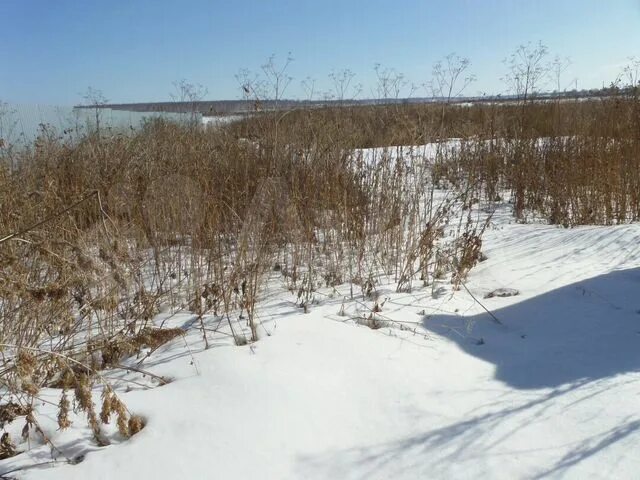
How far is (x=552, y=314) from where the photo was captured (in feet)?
10.9

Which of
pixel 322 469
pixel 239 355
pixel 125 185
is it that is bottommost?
pixel 322 469

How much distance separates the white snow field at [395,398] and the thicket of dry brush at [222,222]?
167mm

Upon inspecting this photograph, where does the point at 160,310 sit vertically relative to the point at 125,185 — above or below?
below

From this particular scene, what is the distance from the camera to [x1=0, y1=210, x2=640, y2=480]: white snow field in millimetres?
1904

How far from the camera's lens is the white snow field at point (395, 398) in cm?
190

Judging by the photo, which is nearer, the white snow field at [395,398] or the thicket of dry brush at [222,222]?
the white snow field at [395,398]

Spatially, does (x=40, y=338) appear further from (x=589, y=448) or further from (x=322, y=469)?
(x=589, y=448)

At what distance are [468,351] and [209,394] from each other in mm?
1452

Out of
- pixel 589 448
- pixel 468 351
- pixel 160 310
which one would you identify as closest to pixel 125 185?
pixel 160 310

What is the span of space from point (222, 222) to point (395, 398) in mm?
2693

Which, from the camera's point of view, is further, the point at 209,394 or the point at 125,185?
the point at 125,185

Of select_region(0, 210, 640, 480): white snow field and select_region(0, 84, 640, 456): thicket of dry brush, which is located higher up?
select_region(0, 84, 640, 456): thicket of dry brush

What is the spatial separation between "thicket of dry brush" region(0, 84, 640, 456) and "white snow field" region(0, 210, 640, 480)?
167 millimetres

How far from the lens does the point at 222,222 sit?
4641mm
